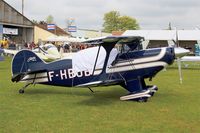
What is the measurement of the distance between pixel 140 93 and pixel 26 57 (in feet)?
14.3

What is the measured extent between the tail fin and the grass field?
2.77ft

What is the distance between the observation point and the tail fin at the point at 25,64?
12.7 m

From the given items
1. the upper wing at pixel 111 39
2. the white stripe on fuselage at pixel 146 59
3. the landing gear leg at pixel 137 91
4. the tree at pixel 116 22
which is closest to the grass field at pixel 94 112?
the landing gear leg at pixel 137 91

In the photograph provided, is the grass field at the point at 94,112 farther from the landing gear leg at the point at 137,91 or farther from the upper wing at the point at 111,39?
the upper wing at the point at 111,39

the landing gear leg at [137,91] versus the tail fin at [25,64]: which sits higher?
the tail fin at [25,64]

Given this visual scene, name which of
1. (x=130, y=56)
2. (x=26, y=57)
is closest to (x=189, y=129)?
(x=130, y=56)

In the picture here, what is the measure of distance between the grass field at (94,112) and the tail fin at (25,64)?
85cm

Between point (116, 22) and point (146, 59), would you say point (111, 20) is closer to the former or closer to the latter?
point (116, 22)

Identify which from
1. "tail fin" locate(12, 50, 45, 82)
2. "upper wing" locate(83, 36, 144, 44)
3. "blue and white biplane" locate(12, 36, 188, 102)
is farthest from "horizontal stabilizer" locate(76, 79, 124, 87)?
"tail fin" locate(12, 50, 45, 82)

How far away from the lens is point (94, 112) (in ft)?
31.0

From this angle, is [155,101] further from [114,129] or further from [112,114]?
[114,129]

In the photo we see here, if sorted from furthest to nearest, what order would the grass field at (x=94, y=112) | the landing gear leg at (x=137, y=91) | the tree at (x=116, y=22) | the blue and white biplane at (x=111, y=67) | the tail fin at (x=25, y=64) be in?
1. the tree at (x=116, y=22)
2. the tail fin at (x=25, y=64)
3. the blue and white biplane at (x=111, y=67)
4. the landing gear leg at (x=137, y=91)
5. the grass field at (x=94, y=112)

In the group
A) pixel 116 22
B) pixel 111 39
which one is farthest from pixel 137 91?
pixel 116 22

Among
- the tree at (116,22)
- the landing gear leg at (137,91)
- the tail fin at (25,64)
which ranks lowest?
the landing gear leg at (137,91)
